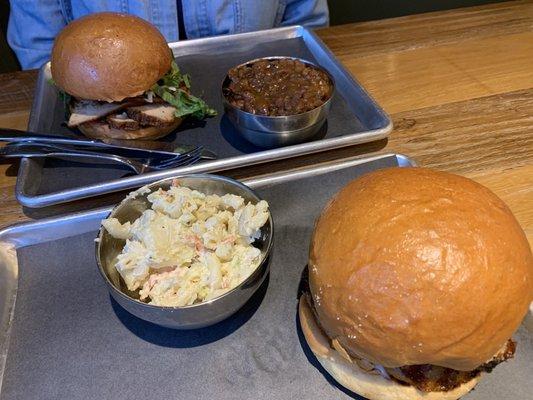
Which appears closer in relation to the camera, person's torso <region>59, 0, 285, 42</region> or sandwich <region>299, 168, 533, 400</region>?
sandwich <region>299, 168, 533, 400</region>

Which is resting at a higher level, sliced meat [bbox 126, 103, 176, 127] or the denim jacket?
the denim jacket

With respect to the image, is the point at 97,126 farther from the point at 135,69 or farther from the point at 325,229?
the point at 325,229

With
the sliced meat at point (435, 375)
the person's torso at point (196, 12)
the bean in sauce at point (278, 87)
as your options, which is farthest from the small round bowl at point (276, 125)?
the sliced meat at point (435, 375)

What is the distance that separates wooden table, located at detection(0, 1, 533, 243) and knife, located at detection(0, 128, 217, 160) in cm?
16

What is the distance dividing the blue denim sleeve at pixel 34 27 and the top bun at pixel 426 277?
215 cm

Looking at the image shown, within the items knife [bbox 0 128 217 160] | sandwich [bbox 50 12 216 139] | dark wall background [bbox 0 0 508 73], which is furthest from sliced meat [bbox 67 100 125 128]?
dark wall background [bbox 0 0 508 73]

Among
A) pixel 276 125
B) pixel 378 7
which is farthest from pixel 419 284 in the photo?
pixel 378 7

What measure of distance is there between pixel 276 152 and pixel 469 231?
87cm

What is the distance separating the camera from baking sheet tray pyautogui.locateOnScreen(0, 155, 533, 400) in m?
1.16

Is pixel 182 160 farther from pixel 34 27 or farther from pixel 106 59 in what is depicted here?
pixel 34 27

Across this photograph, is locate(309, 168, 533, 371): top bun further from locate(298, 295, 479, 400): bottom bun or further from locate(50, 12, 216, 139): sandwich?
locate(50, 12, 216, 139): sandwich

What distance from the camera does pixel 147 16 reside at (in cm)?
237

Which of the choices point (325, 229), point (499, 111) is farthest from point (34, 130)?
point (499, 111)

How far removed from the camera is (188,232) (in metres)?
1.29
